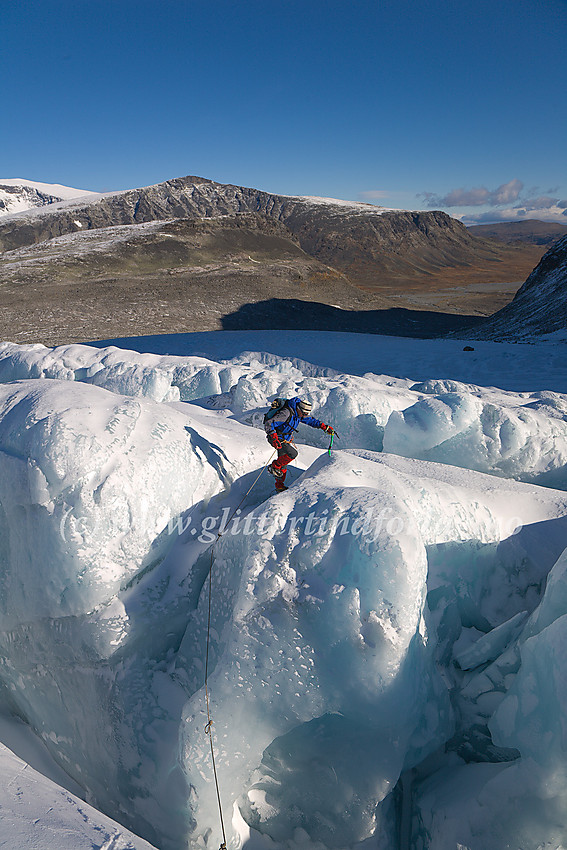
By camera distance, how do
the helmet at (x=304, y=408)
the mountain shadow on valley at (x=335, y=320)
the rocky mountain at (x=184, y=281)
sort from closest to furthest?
1. the helmet at (x=304, y=408)
2. the rocky mountain at (x=184, y=281)
3. the mountain shadow on valley at (x=335, y=320)

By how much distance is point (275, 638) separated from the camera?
339 cm

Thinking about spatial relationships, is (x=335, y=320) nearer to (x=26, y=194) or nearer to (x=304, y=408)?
(x=304, y=408)

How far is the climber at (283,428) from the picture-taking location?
514 centimetres

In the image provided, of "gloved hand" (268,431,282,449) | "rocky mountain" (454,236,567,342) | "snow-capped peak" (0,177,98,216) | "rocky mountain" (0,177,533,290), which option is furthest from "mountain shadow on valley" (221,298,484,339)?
"snow-capped peak" (0,177,98,216)

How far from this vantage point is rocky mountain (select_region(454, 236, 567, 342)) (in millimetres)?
21812

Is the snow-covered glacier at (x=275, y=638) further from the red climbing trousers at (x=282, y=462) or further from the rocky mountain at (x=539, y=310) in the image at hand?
the rocky mountain at (x=539, y=310)

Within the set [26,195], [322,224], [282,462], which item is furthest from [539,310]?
[26,195]

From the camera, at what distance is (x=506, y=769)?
3.08m

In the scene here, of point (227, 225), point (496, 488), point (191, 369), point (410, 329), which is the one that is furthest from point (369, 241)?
point (496, 488)

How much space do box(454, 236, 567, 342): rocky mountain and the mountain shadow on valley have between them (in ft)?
10.2

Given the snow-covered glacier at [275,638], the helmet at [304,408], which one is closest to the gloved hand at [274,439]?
the helmet at [304,408]

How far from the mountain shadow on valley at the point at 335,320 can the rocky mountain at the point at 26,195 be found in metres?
125

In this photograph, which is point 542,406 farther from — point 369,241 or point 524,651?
point 369,241

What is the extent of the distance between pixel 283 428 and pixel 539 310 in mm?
24061
